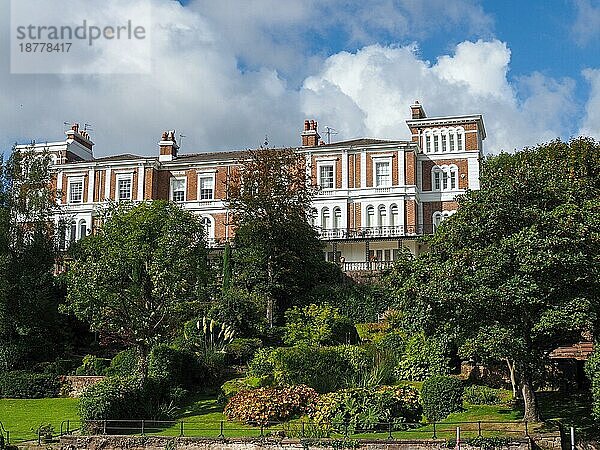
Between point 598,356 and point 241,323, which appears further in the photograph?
point 241,323

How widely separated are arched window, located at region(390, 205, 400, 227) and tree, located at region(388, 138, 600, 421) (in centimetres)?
3244

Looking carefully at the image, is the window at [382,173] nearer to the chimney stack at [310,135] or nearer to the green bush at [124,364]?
the chimney stack at [310,135]

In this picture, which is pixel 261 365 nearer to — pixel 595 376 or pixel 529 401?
pixel 529 401

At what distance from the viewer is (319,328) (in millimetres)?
35281

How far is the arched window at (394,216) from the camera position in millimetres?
57338

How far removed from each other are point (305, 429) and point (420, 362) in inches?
308

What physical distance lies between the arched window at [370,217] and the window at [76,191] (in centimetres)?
2375

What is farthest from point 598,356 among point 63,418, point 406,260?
point 63,418

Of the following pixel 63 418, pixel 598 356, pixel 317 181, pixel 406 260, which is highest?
pixel 317 181

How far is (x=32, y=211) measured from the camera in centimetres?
4072

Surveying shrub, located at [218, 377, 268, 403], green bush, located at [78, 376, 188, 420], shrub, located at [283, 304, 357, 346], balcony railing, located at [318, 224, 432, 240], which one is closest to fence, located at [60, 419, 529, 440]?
green bush, located at [78, 376, 188, 420]

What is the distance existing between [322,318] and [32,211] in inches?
661

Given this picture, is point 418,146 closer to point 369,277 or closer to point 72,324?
point 369,277

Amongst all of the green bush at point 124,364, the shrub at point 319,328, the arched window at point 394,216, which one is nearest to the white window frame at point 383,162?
the arched window at point 394,216
